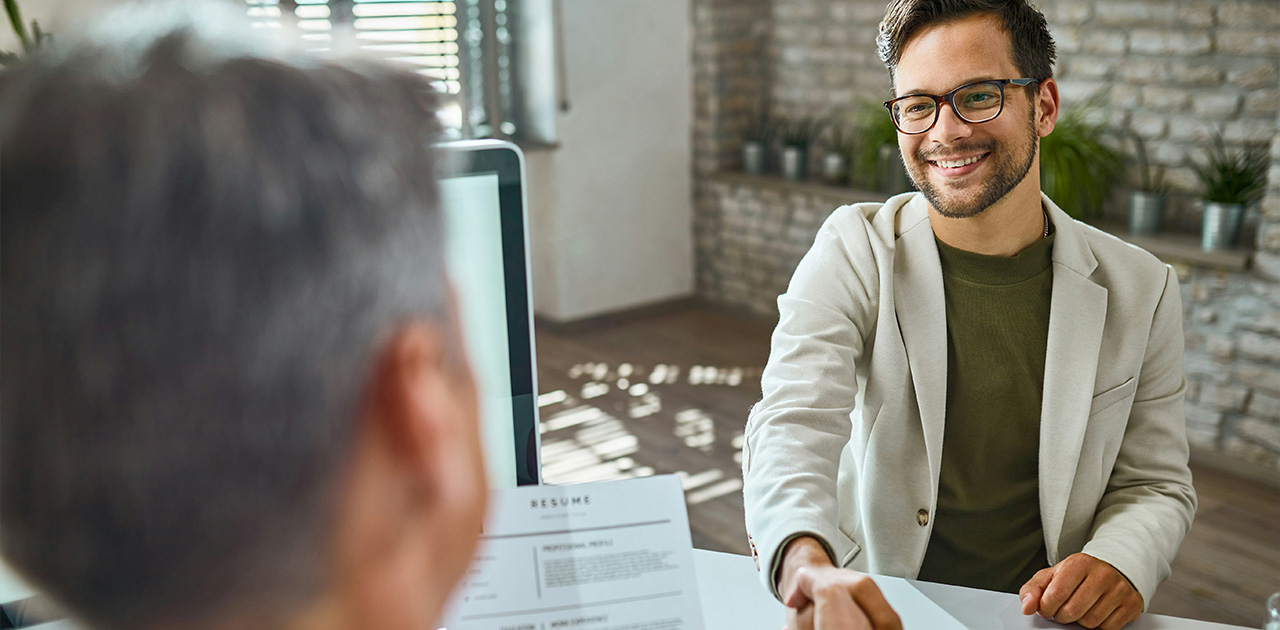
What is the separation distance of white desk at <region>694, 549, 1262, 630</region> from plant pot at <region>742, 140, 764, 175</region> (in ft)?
12.7

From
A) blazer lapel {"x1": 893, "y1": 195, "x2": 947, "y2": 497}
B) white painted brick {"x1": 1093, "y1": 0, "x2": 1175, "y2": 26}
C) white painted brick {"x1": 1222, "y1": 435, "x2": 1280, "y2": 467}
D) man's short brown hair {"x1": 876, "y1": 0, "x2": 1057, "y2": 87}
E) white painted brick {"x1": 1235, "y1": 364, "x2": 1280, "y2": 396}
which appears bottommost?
white painted brick {"x1": 1222, "y1": 435, "x2": 1280, "y2": 467}

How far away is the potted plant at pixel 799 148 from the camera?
182 inches

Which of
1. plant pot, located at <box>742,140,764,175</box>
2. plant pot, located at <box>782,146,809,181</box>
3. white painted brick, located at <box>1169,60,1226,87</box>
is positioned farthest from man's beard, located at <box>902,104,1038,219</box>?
plant pot, located at <box>742,140,764,175</box>

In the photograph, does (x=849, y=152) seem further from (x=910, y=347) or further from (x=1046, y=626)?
(x=1046, y=626)

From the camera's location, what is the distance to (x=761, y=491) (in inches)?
43.8

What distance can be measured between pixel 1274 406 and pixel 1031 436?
7.18 ft

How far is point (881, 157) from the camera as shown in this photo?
164 inches

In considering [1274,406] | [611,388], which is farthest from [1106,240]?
[611,388]

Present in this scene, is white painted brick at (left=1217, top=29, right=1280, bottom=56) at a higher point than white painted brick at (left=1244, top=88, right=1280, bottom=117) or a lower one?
higher

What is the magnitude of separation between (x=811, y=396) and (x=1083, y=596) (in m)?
0.36

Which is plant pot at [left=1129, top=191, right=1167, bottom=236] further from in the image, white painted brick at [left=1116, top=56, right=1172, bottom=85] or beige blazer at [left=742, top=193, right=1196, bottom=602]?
beige blazer at [left=742, top=193, right=1196, bottom=602]

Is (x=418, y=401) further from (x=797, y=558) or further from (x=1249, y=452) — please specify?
(x=1249, y=452)

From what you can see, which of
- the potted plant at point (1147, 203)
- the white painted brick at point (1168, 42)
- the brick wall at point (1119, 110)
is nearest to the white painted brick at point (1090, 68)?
the brick wall at point (1119, 110)

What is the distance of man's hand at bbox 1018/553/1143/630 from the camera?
1.02 m
